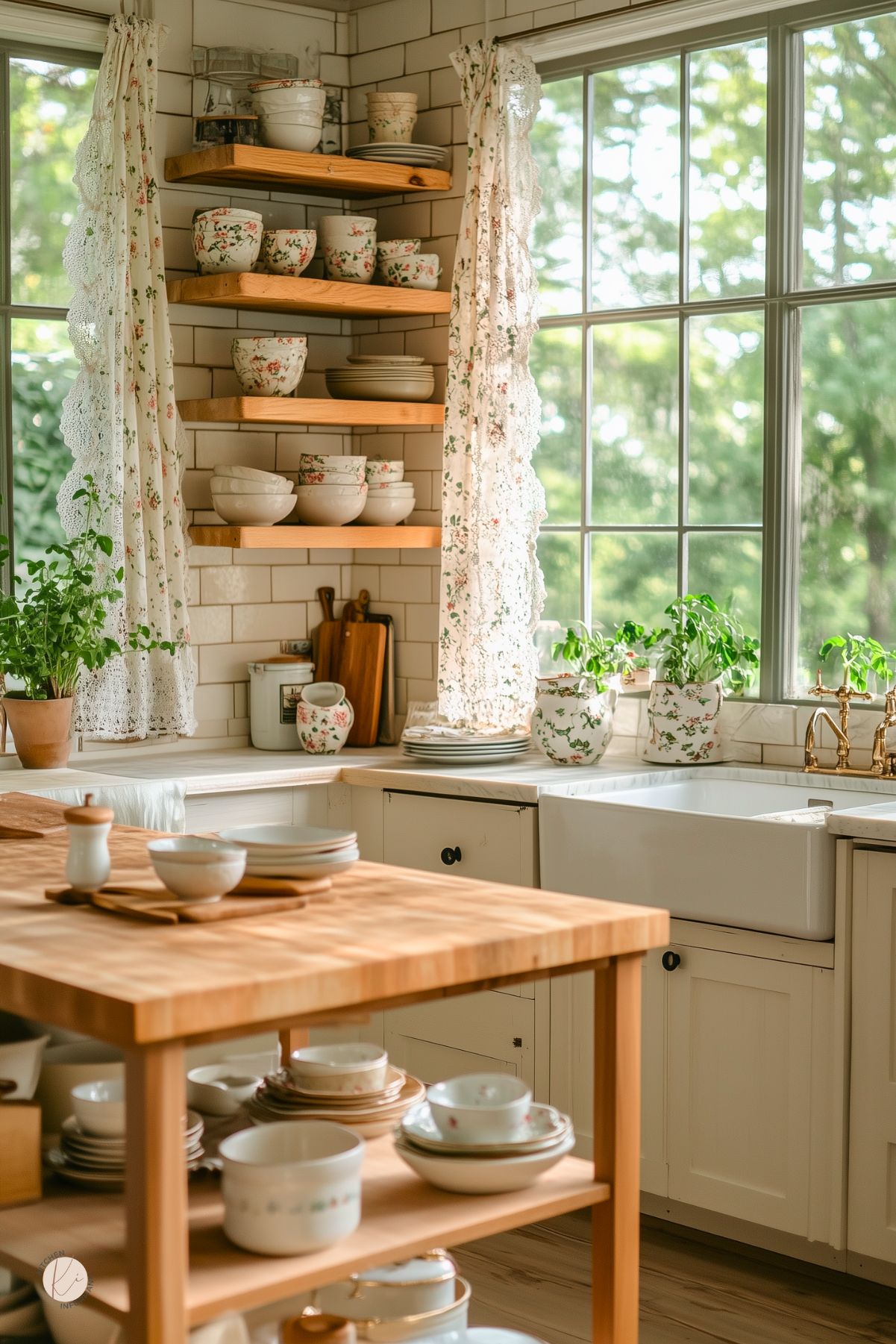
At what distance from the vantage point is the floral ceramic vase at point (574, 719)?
4246 millimetres

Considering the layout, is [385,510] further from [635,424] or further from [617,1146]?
[617,1146]

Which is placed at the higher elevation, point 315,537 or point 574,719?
point 315,537

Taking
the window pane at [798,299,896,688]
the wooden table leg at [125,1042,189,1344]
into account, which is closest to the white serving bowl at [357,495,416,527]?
the window pane at [798,299,896,688]

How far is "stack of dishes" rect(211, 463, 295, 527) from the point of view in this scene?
4535 mm

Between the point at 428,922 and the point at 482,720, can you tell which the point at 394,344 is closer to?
A: the point at 482,720

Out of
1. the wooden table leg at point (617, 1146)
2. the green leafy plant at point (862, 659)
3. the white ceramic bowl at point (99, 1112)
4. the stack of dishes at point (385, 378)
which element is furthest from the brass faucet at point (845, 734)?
the white ceramic bowl at point (99, 1112)

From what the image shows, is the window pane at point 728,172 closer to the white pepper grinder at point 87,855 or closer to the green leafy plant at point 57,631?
the green leafy plant at point 57,631

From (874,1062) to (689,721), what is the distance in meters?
1.14

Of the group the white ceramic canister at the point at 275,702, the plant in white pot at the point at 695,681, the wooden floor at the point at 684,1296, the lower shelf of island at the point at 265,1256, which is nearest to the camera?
the lower shelf of island at the point at 265,1256

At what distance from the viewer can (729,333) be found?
4.24 metres

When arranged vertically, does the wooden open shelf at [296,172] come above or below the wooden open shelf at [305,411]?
above

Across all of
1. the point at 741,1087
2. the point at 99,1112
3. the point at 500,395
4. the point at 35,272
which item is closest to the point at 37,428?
the point at 35,272

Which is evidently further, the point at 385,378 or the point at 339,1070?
the point at 385,378

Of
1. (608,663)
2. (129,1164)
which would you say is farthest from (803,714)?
(129,1164)
